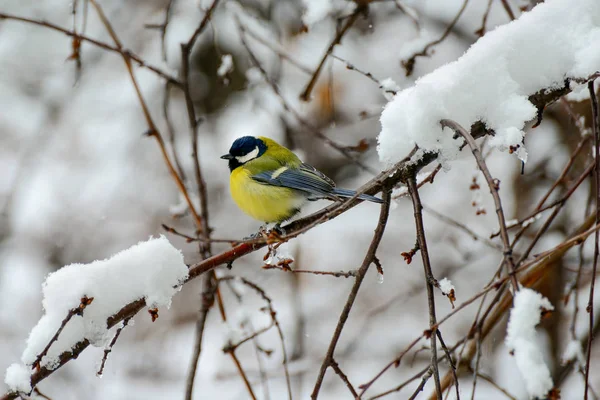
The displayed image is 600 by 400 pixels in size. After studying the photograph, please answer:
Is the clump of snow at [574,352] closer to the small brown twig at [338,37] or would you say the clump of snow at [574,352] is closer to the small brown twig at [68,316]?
the small brown twig at [338,37]

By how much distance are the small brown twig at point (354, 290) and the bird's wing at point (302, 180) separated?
132cm

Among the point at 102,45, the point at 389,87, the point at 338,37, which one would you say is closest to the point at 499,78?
the point at 389,87

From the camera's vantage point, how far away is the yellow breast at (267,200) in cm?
344

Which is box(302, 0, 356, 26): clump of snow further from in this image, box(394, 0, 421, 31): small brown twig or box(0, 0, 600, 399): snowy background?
box(0, 0, 600, 399): snowy background

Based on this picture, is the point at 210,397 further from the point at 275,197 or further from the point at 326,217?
the point at 326,217

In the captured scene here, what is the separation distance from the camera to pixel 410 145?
1870 millimetres

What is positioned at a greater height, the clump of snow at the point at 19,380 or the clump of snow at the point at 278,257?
the clump of snow at the point at 278,257

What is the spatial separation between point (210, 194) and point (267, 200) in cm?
379

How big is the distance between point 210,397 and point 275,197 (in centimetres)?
350

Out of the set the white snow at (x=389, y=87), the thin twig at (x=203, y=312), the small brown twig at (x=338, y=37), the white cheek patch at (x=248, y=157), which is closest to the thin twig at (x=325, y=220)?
the white snow at (x=389, y=87)

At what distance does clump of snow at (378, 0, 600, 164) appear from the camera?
176cm

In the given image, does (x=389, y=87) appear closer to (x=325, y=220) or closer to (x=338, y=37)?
(x=338, y=37)

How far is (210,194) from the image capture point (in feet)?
23.4

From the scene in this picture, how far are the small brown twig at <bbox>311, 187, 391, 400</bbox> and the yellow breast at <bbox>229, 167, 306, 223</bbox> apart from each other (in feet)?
5.18
